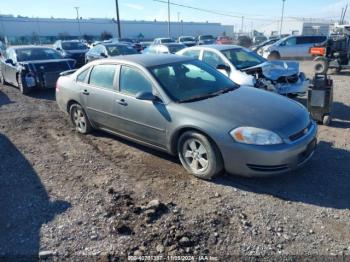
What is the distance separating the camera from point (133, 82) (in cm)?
475

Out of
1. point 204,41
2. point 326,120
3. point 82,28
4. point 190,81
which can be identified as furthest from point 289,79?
point 82,28

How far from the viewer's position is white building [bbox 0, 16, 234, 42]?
66125 mm

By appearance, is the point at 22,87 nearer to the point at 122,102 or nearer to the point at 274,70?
the point at 122,102

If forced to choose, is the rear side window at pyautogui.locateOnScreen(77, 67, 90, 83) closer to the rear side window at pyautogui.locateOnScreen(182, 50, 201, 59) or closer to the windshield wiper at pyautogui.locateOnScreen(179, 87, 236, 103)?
the windshield wiper at pyautogui.locateOnScreen(179, 87, 236, 103)

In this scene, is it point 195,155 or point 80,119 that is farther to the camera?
point 80,119

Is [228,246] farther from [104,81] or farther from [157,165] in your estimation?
[104,81]

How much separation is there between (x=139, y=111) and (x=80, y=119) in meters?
1.97

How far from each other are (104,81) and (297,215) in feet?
11.7

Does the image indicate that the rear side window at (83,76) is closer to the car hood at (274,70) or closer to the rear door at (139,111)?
the rear door at (139,111)

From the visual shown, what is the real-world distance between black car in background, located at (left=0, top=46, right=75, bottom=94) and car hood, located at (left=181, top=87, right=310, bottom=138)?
22.9ft

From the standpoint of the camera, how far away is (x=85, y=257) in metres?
2.84

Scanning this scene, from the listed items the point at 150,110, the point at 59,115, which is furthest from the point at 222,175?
the point at 59,115

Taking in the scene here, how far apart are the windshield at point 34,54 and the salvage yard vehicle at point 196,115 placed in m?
5.78

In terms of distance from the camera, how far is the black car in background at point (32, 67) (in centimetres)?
964
